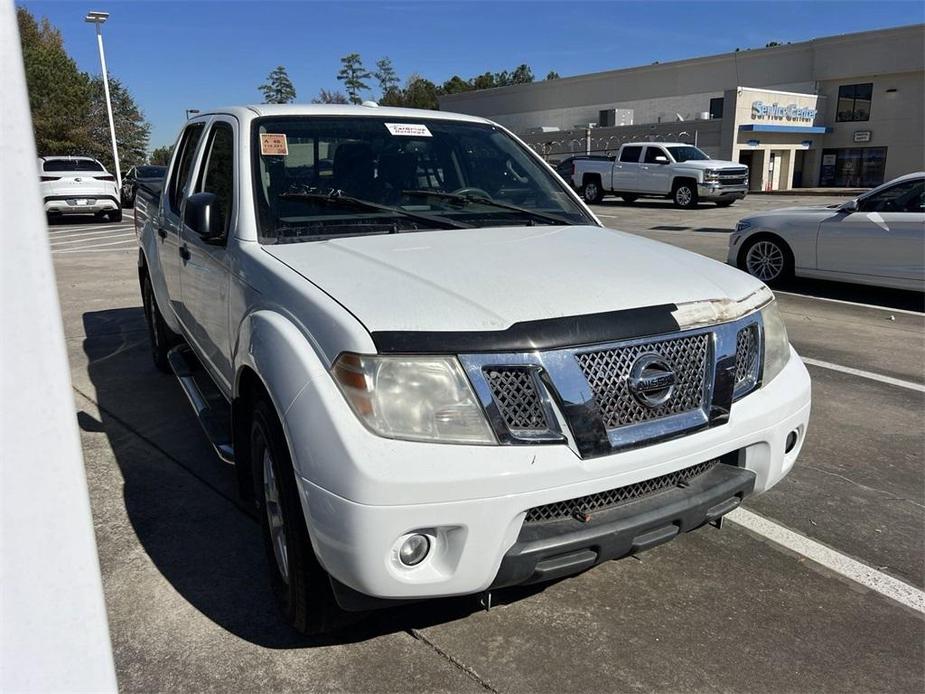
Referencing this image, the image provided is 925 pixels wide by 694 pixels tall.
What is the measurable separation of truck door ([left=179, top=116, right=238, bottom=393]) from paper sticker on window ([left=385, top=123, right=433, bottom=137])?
2.55ft

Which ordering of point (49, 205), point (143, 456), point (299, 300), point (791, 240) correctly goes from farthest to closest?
1. point (49, 205)
2. point (791, 240)
3. point (143, 456)
4. point (299, 300)

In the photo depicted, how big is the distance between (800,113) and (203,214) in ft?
136

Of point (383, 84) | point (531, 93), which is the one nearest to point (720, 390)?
point (531, 93)

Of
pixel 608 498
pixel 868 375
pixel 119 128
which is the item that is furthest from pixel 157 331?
pixel 119 128

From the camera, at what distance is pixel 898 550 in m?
3.38

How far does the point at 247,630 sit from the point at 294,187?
186 cm

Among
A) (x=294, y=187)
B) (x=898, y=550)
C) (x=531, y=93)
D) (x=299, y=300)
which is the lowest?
(x=898, y=550)

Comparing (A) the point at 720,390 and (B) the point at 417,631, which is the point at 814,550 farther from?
(B) the point at 417,631

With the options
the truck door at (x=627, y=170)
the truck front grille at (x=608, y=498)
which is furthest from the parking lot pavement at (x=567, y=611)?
the truck door at (x=627, y=170)

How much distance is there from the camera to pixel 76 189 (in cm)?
1952

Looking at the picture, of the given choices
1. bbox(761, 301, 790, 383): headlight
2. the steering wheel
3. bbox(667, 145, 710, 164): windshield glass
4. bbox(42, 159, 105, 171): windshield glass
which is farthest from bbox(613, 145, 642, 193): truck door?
bbox(761, 301, 790, 383): headlight

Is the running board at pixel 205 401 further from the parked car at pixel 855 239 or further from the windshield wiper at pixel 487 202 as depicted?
the parked car at pixel 855 239

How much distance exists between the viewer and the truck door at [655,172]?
82.0 feet

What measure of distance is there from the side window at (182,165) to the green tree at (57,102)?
40.1 metres
